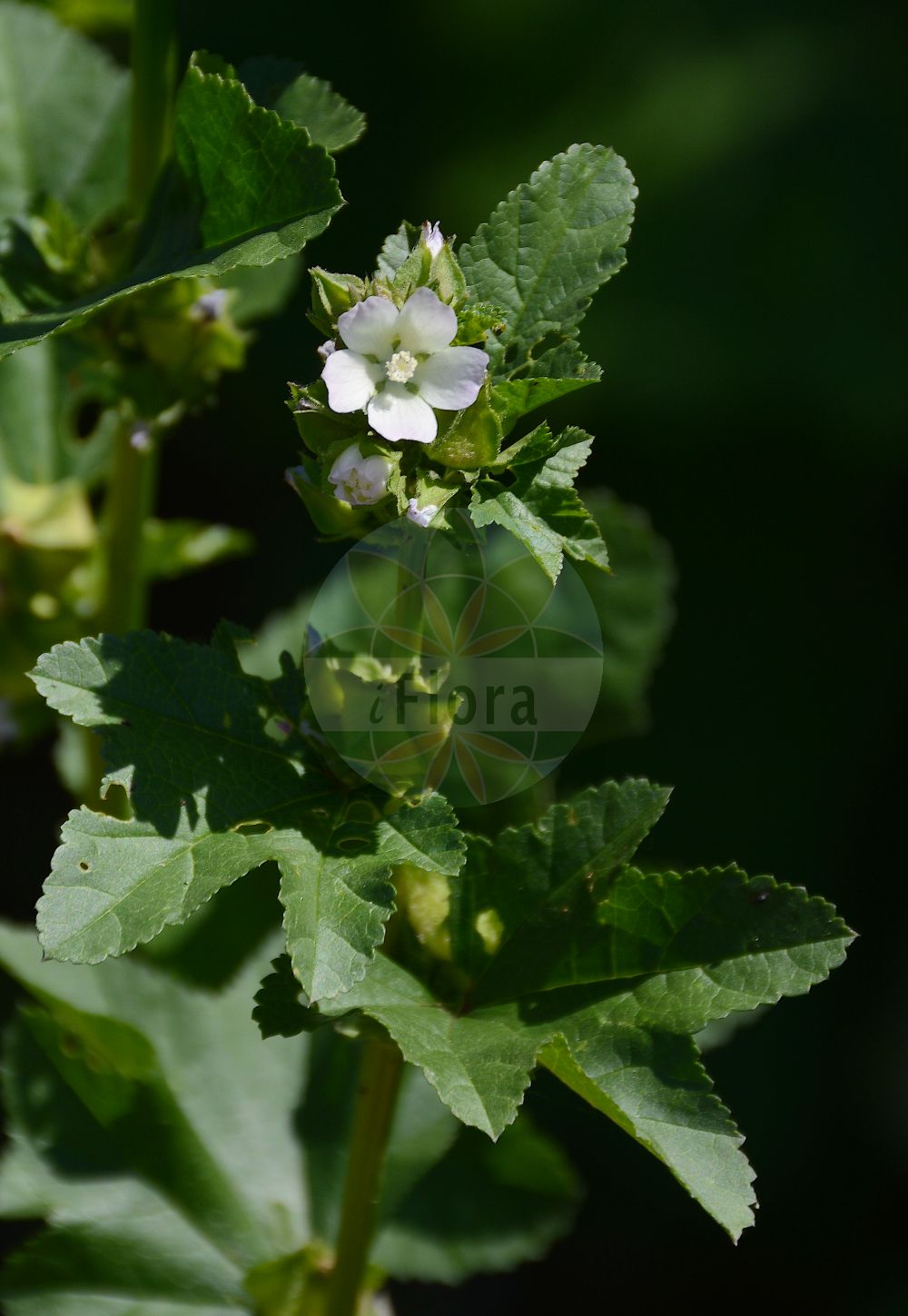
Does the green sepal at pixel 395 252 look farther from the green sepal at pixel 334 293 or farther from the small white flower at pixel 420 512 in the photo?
the small white flower at pixel 420 512

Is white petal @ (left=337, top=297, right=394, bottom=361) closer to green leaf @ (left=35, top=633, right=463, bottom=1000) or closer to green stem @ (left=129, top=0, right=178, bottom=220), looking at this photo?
green leaf @ (left=35, top=633, right=463, bottom=1000)

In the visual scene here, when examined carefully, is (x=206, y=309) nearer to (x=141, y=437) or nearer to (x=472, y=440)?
(x=141, y=437)

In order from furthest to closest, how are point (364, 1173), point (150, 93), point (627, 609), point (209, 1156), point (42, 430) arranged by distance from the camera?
point (42, 430), point (627, 609), point (209, 1156), point (150, 93), point (364, 1173)

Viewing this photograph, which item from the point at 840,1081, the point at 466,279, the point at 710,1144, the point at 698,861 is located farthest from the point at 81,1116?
the point at 840,1081

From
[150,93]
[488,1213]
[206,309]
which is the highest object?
[150,93]

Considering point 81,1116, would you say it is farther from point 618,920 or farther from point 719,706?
point 719,706

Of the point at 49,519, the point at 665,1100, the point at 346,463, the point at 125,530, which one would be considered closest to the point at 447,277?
the point at 346,463
